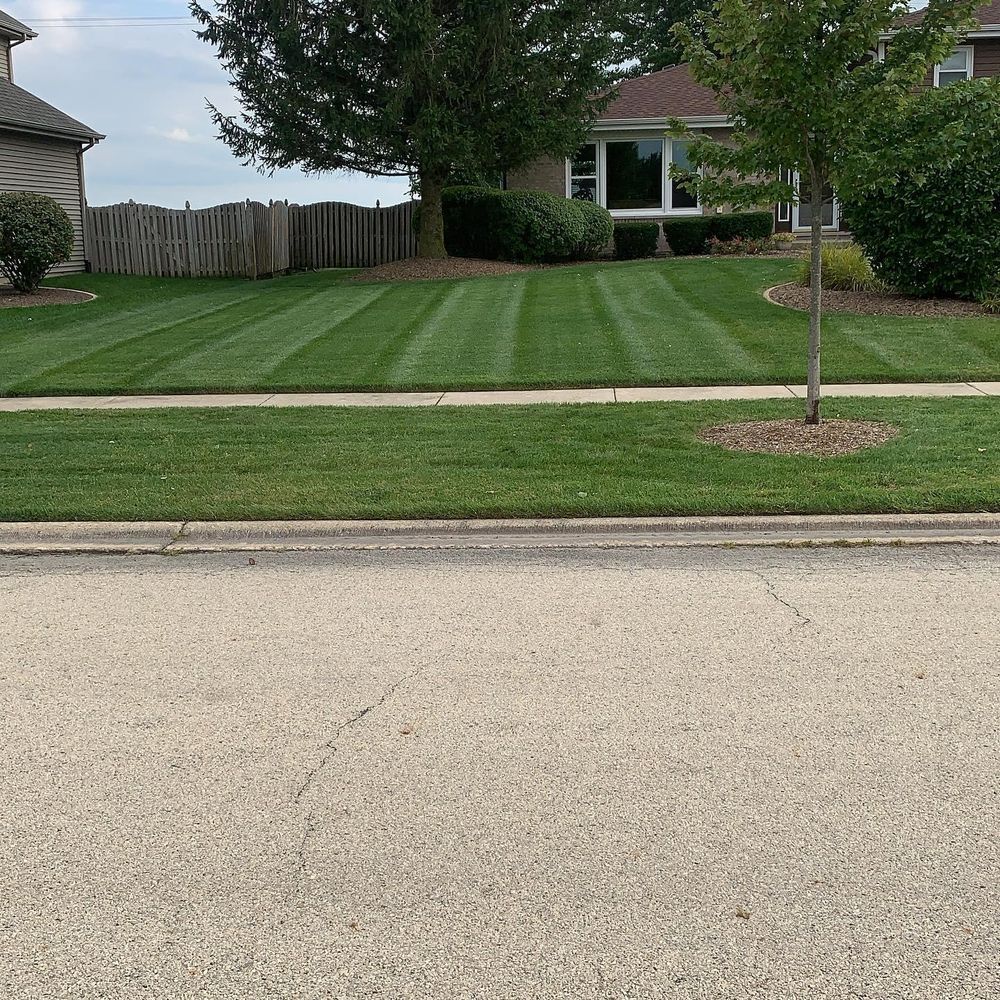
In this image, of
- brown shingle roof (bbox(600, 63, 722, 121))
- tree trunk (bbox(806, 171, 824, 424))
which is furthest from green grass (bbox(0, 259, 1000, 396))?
brown shingle roof (bbox(600, 63, 722, 121))

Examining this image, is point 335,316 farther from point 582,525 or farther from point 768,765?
point 768,765

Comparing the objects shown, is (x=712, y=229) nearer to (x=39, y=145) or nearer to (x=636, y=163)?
(x=636, y=163)

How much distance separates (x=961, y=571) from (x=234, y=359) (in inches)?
399

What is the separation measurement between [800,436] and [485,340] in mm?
6397

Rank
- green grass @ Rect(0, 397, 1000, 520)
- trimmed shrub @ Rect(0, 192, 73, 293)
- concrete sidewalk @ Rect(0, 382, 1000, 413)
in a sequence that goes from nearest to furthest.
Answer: green grass @ Rect(0, 397, 1000, 520), concrete sidewalk @ Rect(0, 382, 1000, 413), trimmed shrub @ Rect(0, 192, 73, 293)

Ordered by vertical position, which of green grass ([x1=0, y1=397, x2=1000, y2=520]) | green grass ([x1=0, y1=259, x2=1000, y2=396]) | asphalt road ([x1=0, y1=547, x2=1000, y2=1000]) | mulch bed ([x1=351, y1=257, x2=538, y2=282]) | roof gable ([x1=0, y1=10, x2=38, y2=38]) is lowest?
asphalt road ([x1=0, y1=547, x2=1000, y2=1000])

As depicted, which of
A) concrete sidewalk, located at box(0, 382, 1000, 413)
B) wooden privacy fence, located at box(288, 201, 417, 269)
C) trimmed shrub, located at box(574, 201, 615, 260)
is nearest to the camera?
concrete sidewalk, located at box(0, 382, 1000, 413)

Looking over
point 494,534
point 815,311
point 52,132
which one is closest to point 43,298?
point 52,132

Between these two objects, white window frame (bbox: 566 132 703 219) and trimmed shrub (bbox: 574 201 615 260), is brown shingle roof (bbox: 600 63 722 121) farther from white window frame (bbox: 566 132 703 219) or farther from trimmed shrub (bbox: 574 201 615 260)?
trimmed shrub (bbox: 574 201 615 260)

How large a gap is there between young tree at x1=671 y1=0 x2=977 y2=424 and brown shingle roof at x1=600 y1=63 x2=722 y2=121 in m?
18.7

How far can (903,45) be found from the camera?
8.52 metres

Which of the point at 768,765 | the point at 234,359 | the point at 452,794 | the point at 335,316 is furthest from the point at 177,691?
the point at 335,316

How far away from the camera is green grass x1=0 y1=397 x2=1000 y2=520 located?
Answer: 24.2 ft

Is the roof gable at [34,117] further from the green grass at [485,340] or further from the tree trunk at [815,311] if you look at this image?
the tree trunk at [815,311]
